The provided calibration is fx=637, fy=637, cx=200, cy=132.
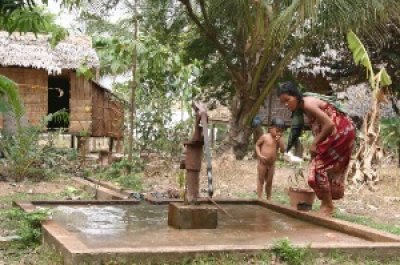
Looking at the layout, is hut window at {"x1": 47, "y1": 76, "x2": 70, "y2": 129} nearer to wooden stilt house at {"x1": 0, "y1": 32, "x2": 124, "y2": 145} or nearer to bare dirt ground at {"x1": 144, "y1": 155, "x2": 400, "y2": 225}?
wooden stilt house at {"x1": 0, "y1": 32, "x2": 124, "y2": 145}

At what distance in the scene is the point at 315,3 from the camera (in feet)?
34.2

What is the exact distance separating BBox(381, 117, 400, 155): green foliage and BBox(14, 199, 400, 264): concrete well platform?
38.5 feet

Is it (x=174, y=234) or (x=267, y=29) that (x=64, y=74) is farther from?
(x=174, y=234)

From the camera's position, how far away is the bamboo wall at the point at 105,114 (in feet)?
59.9

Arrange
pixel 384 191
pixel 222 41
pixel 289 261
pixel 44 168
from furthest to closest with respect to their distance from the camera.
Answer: pixel 222 41 → pixel 44 168 → pixel 384 191 → pixel 289 261

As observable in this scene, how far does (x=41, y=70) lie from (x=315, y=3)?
375 inches

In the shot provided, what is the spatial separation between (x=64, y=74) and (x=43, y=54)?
1.86 m

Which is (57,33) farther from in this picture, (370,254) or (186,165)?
(370,254)

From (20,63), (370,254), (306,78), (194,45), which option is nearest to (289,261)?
(370,254)

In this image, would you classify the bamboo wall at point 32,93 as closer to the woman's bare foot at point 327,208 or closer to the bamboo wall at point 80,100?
the bamboo wall at point 80,100

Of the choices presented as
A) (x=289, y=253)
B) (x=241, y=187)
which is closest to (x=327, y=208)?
(x=289, y=253)

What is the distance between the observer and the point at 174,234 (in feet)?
19.0

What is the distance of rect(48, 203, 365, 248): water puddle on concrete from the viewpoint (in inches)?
213

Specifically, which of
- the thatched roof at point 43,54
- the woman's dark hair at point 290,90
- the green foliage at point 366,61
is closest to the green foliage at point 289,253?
the woman's dark hair at point 290,90
